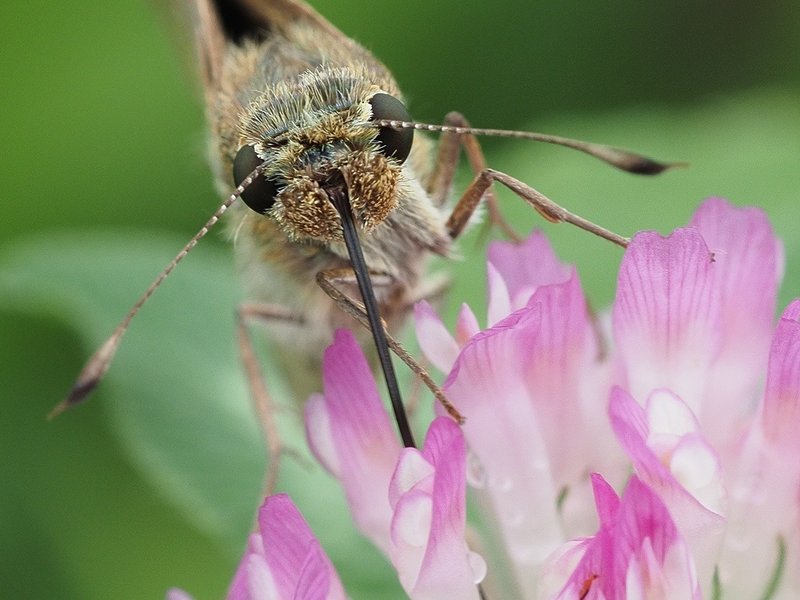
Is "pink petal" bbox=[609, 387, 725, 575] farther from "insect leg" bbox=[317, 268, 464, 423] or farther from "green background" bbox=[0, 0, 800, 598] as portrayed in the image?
"green background" bbox=[0, 0, 800, 598]

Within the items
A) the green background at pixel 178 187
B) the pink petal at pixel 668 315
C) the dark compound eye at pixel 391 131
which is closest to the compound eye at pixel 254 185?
the dark compound eye at pixel 391 131

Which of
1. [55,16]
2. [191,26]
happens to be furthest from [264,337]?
[55,16]

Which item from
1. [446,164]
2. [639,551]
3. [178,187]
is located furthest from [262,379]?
[178,187]

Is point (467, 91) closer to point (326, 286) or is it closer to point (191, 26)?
point (191, 26)

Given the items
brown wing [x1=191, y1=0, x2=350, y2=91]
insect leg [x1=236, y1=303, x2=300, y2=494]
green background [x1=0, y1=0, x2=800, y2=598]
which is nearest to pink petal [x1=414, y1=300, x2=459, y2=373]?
insect leg [x1=236, y1=303, x2=300, y2=494]

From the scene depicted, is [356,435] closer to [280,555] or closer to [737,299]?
[280,555]

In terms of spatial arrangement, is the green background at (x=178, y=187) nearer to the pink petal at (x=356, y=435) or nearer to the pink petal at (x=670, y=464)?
the pink petal at (x=356, y=435)
